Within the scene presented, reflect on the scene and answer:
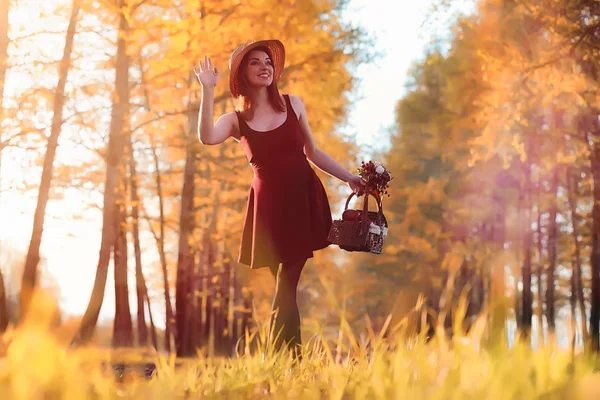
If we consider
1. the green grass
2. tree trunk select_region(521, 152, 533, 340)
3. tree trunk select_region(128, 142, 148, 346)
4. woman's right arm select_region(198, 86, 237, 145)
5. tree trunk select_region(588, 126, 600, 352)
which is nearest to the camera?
the green grass

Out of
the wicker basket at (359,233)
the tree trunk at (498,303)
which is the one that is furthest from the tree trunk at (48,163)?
the tree trunk at (498,303)

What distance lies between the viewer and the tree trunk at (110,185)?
8.81 meters

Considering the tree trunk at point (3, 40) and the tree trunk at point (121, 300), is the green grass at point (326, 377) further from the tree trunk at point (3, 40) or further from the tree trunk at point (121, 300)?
the tree trunk at point (121, 300)

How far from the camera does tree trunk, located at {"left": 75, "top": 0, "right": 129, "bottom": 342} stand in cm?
881

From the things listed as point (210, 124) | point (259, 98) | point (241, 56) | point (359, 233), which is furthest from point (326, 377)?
point (241, 56)

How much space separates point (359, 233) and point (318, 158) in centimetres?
80

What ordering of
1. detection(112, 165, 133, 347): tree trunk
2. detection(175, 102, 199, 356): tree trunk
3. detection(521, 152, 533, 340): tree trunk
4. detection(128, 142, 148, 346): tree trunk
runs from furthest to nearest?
detection(521, 152, 533, 340): tree trunk, detection(128, 142, 148, 346): tree trunk, detection(112, 165, 133, 347): tree trunk, detection(175, 102, 199, 356): tree trunk

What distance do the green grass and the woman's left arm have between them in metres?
1.61

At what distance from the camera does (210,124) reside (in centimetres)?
416

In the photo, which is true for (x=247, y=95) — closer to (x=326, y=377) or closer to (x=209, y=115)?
(x=209, y=115)

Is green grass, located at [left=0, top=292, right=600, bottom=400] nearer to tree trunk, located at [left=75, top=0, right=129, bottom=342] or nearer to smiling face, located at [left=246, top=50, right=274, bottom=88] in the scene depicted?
smiling face, located at [left=246, top=50, right=274, bottom=88]

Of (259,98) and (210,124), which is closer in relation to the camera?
(210,124)

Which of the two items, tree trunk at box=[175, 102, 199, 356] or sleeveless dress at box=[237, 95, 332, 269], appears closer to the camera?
sleeveless dress at box=[237, 95, 332, 269]

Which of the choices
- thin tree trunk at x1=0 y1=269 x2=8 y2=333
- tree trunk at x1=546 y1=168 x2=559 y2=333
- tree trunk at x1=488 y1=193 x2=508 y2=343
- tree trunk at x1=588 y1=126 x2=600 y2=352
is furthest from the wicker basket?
tree trunk at x1=546 y1=168 x2=559 y2=333
